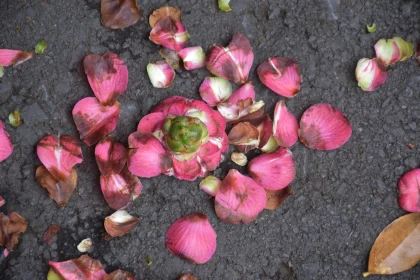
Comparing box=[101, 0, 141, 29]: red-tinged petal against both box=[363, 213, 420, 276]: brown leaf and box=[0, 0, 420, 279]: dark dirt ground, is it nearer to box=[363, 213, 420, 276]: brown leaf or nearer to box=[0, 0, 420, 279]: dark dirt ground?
box=[0, 0, 420, 279]: dark dirt ground

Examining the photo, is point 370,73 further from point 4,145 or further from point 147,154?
point 4,145

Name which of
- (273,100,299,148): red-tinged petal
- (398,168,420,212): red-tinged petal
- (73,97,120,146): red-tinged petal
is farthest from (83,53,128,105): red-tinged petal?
(398,168,420,212): red-tinged petal

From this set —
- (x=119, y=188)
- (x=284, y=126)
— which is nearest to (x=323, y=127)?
(x=284, y=126)

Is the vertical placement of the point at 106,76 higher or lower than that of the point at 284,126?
higher

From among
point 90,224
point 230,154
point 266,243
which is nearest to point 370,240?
point 266,243

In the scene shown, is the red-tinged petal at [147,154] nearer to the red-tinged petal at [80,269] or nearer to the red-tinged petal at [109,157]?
the red-tinged petal at [109,157]

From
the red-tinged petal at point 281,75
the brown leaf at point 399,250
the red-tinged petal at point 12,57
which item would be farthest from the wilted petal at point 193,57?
the brown leaf at point 399,250
